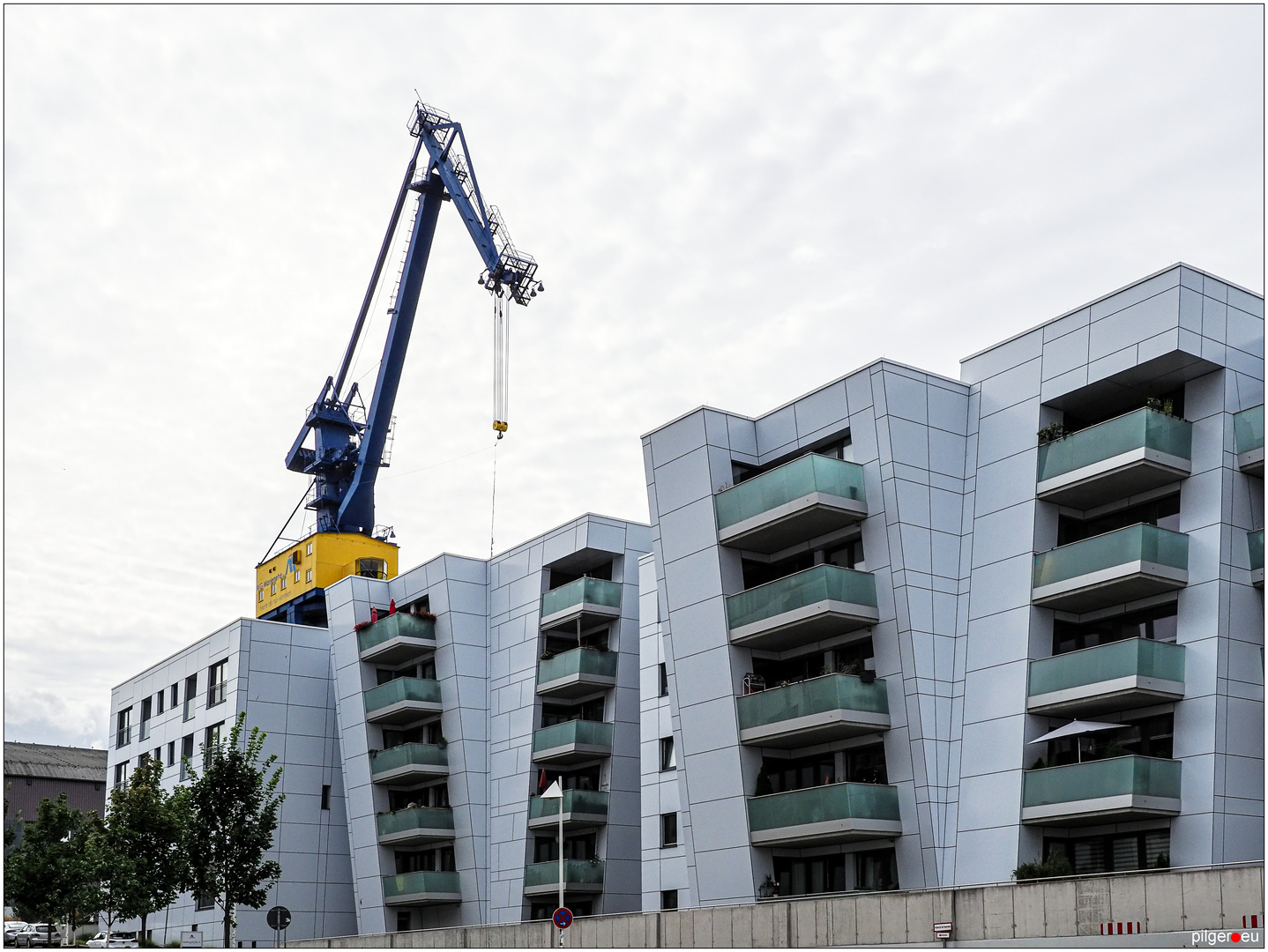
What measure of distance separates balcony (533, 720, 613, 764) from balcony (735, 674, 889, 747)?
41.6 feet

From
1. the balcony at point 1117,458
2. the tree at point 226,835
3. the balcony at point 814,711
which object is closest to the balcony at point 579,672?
the tree at point 226,835

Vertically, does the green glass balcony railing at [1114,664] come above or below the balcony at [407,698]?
above

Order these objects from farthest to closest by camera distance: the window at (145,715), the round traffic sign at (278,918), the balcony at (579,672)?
1. the window at (145,715)
2. the balcony at (579,672)
3. the round traffic sign at (278,918)

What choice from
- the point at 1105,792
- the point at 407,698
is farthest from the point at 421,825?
the point at 1105,792

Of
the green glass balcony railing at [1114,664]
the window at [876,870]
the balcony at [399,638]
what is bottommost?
the window at [876,870]

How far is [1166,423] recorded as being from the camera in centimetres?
3409

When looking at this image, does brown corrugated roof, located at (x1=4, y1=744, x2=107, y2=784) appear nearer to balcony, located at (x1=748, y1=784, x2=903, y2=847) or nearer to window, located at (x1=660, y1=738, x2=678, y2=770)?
window, located at (x1=660, y1=738, x2=678, y2=770)

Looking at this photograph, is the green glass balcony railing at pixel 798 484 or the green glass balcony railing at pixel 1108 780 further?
the green glass balcony railing at pixel 798 484

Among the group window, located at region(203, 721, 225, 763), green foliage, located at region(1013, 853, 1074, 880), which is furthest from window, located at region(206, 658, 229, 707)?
green foliage, located at region(1013, 853, 1074, 880)

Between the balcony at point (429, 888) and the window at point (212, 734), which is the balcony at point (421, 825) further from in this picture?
the window at point (212, 734)

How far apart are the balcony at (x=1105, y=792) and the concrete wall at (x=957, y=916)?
528 centimetres

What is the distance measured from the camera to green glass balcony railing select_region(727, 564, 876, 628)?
3819 cm

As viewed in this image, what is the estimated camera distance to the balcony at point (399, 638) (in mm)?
57875

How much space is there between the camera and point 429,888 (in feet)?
182
